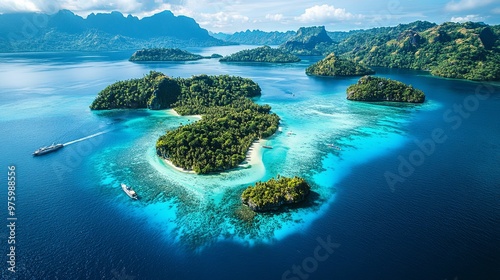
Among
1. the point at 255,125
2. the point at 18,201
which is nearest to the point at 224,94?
the point at 255,125

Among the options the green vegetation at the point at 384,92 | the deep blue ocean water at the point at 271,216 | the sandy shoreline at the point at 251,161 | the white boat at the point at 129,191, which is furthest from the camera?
the green vegetation at the point at 384,92

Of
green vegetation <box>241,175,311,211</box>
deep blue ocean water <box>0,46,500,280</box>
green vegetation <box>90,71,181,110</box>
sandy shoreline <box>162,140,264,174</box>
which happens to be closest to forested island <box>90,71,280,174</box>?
green vegetation <box>90,71,181,110</box>

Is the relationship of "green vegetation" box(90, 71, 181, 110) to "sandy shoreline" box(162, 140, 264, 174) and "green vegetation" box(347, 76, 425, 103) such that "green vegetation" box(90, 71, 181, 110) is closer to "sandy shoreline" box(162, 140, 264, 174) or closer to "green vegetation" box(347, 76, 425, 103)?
"sandy shoreline" box(162, 140, 264, 174)

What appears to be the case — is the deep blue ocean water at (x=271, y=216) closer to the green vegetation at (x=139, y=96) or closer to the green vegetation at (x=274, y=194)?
the green vegetation at (x=274, y=194)

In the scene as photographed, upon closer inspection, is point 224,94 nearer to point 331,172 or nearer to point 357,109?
point 357,109

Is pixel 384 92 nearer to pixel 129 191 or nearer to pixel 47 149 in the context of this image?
pixel 129 191

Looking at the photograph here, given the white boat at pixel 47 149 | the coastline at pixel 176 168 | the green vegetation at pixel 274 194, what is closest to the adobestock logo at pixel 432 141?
the green vegetation at pixel 274 194

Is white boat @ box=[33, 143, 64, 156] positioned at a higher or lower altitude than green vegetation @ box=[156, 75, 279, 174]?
lower

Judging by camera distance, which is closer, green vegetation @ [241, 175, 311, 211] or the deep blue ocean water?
the deep blue ocean water
